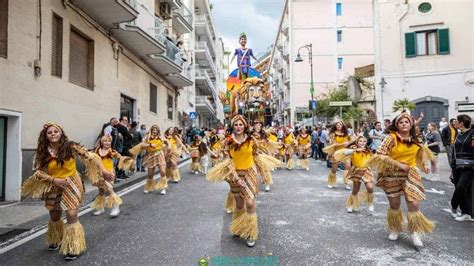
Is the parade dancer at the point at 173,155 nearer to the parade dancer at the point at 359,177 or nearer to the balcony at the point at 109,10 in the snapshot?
the balcony at the point at 109,10

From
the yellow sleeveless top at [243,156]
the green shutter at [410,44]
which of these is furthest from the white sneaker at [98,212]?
the green shutter at [410,44]

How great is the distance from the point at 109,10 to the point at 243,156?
385 inches

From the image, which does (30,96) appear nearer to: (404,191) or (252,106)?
(404,191)

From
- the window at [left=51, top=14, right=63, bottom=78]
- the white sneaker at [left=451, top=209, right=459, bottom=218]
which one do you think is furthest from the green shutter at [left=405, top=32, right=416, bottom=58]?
the window at [left=51, top=14, right=63, bottom=78]

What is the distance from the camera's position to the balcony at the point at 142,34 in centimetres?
1528

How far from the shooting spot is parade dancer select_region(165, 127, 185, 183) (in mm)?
11289

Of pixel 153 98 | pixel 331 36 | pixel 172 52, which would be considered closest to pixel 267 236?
pixel 172 52

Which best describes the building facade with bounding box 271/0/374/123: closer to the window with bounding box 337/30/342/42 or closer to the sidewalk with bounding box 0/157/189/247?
the window with bounding box 337/30/342/42

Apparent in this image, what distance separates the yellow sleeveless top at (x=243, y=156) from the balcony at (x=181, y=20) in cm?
2214

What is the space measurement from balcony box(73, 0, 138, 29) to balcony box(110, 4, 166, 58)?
790 millimetres

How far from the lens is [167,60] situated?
2033 centimetres

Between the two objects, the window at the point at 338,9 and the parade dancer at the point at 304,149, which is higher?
Answer: the window at the point at 338,9

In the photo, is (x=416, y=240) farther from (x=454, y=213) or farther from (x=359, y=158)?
(x=359, y=158)

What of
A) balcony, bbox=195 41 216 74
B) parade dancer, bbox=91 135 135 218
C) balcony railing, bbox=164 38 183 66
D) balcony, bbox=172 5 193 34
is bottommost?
parade dancer, bbox=91 135 135 218
